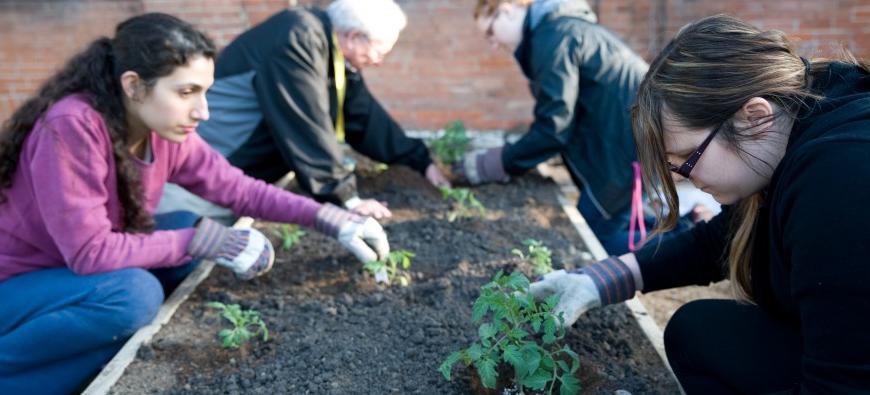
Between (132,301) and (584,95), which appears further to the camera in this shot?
(584,95)

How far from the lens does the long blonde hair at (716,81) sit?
5.43 feet

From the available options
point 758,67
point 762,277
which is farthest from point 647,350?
point 758,67

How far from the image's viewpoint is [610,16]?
20.6 ft

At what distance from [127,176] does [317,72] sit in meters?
1.21

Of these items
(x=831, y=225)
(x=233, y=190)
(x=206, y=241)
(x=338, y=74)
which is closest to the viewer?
(x=831, y=225)

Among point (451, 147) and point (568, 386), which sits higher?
point (568, 386)

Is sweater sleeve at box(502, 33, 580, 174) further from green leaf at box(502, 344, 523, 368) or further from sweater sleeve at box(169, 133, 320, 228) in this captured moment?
green leaf at box(502, 344, 523, 368)

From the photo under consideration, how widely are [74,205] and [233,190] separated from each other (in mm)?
786

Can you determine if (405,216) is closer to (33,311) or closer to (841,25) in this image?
(33,311)

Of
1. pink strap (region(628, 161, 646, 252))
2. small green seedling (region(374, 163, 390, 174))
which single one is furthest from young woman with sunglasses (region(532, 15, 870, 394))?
small green seedling (region(374, 163, 390, 174))

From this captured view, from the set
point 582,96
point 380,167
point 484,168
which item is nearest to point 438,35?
point 380,167

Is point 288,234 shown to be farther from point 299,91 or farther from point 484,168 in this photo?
point 484,168

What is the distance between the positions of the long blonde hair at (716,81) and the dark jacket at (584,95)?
6.84 ft

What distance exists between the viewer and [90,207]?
254cm
